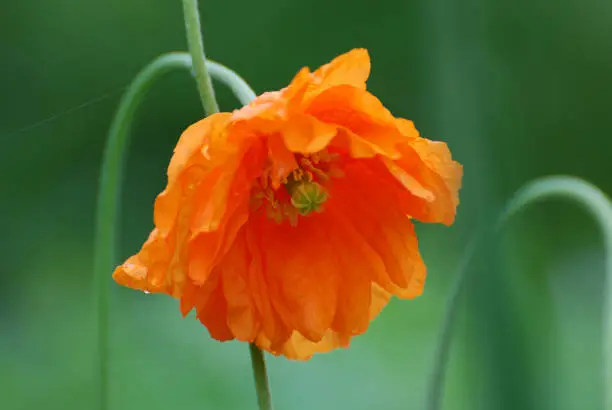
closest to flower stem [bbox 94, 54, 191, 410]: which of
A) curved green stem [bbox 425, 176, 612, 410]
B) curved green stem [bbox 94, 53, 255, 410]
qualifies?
curved green stem [bbox 94, 53, 255, 410]

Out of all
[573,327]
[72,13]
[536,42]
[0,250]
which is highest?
[72,13]

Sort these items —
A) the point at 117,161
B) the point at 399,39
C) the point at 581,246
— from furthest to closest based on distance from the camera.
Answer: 1. the point at 399,39
2. the point at 581,246
3. the point at 117,161

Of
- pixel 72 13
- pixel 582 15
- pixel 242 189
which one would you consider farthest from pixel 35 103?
pixel 242 189

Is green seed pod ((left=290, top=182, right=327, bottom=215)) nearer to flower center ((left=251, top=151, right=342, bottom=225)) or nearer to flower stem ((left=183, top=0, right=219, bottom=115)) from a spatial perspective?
flower center ((left=251, top=151, right=342, bottom=225))

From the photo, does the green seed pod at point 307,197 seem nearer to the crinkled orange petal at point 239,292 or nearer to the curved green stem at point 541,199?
the crinkled orange petal at point 239,292

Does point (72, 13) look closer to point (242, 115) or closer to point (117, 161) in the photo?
point (117, 161)

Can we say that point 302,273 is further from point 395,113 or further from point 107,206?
point 395,113

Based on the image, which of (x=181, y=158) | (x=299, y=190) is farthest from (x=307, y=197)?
(x=181, y=158)
